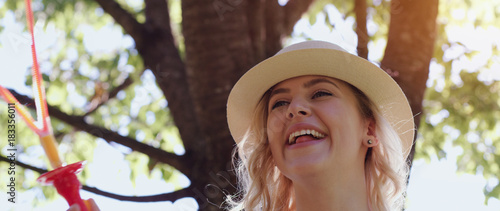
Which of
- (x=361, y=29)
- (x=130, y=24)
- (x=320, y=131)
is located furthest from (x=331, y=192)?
(x=130, y=24)

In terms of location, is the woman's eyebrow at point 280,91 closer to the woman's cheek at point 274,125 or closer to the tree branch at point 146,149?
the woman's cheek at point 274,125

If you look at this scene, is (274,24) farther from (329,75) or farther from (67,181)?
(67,181)

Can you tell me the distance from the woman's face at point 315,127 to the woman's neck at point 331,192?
43 millimetres

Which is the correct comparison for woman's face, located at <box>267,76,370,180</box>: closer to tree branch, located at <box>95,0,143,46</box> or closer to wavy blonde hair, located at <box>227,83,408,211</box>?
wavy blonde hair, located at <box>227,83,408,211</box>

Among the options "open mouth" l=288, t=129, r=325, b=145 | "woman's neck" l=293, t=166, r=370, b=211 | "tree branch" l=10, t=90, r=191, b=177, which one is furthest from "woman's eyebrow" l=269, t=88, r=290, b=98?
"tree branch" l=10, t=90, r=191, b=177

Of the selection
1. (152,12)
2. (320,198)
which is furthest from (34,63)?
(152,12)

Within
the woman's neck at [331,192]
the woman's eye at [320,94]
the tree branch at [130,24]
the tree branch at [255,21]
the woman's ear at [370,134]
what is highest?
the tree branch at [130,24]

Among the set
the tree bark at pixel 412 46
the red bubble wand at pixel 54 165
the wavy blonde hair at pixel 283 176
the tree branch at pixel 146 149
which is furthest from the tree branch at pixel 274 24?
the red bubble wand at pixel 54 165

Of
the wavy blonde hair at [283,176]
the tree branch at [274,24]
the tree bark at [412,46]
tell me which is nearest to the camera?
the wavy blonde hair at [283,176]

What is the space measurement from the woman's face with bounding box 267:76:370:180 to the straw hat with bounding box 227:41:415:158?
0.05 m

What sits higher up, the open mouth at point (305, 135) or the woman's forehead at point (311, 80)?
the woman's forehead at point (311, 80)

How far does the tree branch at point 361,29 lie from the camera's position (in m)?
3.13

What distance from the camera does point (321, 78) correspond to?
2.54 m

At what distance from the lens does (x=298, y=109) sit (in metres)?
2.42
